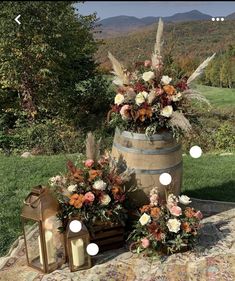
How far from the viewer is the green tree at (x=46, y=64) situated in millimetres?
9742

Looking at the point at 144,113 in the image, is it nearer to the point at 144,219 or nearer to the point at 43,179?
the point at 144,219

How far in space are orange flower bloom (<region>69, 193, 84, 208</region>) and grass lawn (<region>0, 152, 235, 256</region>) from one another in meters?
0.96

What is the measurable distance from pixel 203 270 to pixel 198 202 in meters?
1.47

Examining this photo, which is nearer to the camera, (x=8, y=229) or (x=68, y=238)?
(x=68, y=238)

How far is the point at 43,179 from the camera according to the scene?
5613 mm

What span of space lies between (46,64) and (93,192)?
7.73 metres

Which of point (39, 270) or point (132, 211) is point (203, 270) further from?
point (39, 270)

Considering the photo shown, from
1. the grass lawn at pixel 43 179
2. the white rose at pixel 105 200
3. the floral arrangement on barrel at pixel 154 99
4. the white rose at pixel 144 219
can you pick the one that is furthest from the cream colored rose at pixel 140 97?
the grass lawn at pixel 43 179

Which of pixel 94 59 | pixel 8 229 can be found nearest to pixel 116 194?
pixel 8 229

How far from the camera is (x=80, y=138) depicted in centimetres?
981

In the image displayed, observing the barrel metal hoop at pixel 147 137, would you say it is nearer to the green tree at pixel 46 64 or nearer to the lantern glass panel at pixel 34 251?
the lantern glass panel at pixel 34 251

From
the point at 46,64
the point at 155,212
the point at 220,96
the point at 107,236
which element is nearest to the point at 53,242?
the point at 107,236

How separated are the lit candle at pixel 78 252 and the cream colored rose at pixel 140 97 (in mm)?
1281

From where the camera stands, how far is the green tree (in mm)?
9742
